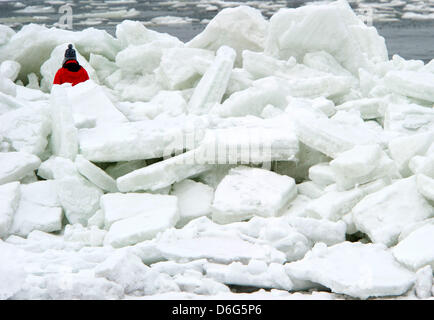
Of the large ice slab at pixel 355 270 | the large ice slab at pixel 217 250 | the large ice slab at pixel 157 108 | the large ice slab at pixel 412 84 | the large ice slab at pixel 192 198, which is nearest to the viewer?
the large ice slab at pixel 355 270

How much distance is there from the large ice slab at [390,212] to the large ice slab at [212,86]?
153 centimetres

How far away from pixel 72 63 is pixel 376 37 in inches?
106

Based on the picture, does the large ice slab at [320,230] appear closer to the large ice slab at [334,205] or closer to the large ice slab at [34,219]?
the large ice slab at [334,205]

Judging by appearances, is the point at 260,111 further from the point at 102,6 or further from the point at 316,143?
the point at 102,6

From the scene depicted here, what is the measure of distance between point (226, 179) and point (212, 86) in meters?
1.13

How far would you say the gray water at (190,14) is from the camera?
430 inches

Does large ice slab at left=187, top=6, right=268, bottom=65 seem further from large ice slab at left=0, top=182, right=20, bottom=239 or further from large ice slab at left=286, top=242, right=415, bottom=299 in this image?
large ice slab at left=286, top=242, right=415, bottom=299

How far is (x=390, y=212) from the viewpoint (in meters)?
2.49

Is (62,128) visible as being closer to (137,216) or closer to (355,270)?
(137,216)

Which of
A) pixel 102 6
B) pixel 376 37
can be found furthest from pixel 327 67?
pixel 102 6

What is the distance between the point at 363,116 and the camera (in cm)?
382

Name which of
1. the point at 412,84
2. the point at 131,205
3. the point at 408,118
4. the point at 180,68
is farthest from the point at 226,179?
the point at 180,68

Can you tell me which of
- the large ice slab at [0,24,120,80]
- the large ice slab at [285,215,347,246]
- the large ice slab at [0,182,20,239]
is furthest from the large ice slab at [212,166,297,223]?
the large ice slab at [0,24,120,80]

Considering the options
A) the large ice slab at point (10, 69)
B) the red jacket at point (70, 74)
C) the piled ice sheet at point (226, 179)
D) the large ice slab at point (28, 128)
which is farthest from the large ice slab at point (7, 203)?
the large ice slab at point (10, 69)
